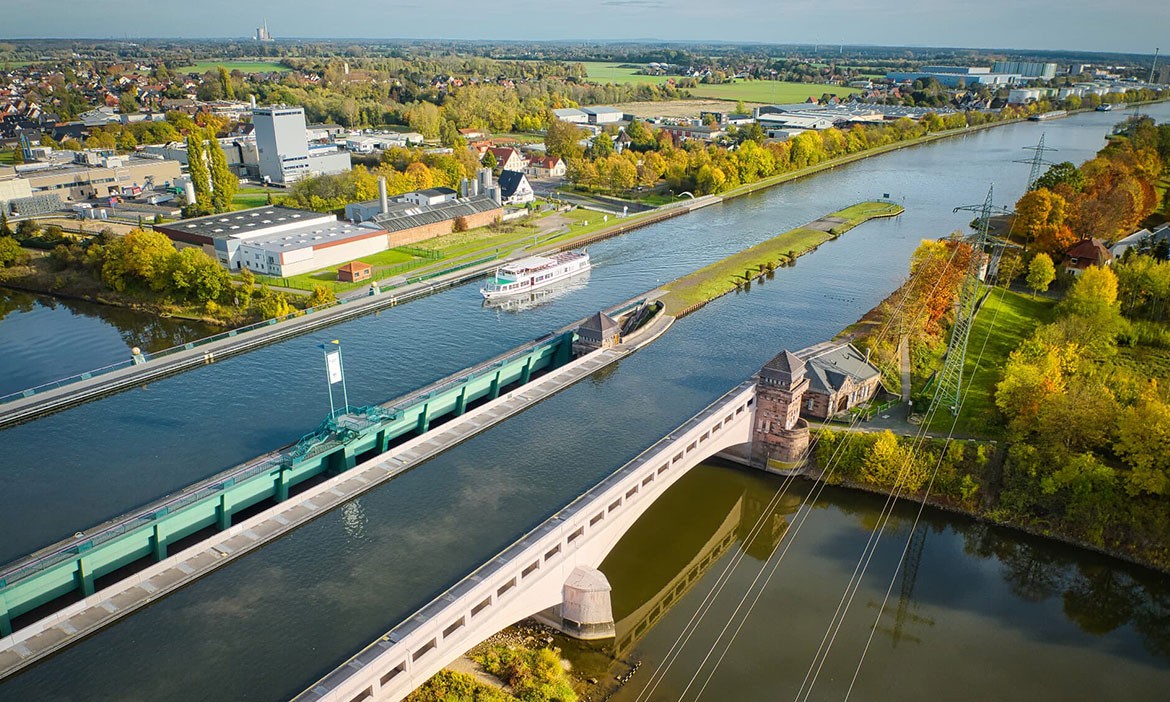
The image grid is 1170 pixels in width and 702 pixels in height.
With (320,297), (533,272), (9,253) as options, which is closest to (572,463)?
(320,297)

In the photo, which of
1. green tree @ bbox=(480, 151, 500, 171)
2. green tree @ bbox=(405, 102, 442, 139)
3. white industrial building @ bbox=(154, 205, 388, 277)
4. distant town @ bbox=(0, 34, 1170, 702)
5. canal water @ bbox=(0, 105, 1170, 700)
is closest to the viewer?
canal water @ bbox=(0, 105, 1170, 700)

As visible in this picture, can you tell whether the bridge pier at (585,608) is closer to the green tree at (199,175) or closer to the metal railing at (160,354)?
the metal railing at (160,354)

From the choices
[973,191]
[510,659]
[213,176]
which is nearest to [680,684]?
[510,659]

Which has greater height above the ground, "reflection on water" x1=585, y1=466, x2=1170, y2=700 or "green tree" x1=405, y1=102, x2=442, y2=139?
"green tree" x1=405, y1=102, x2=442, y2=139

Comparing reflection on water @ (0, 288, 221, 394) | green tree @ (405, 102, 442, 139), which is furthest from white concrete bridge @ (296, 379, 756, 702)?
green tree @ (405, 102, 442, 139)

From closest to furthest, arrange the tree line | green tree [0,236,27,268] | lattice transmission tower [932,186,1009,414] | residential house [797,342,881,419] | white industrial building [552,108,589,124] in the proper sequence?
1. residential house [797,342,881,419]
2. lattice transmission tower [932,186,1009,414]
3. green tree [0,236,27,268]
4. the tree line
5. white industrial building [552,108,589,124]

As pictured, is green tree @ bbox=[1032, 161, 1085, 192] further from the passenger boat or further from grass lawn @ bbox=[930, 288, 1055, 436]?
the passenger boat

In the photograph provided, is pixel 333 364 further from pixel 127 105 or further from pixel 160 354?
pixel 127 105
